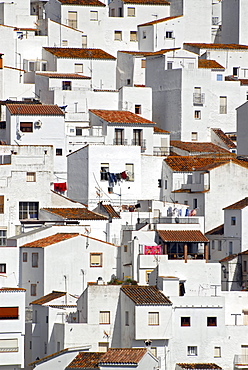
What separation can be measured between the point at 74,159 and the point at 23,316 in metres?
18.0

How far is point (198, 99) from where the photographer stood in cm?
9394

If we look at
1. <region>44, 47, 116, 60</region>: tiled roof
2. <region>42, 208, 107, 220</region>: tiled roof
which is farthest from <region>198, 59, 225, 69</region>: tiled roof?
<region>42, 208, 107, 220</region>: tiled roof

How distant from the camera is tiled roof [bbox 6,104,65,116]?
86.2m

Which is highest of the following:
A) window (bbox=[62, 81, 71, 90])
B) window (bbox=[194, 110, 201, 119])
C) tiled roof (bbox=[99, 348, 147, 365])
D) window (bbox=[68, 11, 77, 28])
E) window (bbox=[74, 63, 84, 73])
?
window (bbox=[68, 11, 77, 28])

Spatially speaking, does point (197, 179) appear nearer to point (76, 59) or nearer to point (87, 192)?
point (87, 192)

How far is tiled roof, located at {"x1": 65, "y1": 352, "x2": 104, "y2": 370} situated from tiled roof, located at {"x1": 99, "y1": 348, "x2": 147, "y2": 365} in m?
0.42

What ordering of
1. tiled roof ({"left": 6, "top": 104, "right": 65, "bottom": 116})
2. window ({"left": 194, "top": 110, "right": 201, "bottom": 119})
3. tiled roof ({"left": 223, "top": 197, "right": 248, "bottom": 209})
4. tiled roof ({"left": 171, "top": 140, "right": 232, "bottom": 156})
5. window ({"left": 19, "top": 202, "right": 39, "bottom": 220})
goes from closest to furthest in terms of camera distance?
tiled roof ({"left": 223, "top": 197, "right": 248, "bottom": 209}) < window ({"left": 19, "top": 202, "right": 39, "bottom": 220}) < tiled roof ({"left": 6, "top": 104, "right": 65, "bottom": 116}) < tiled roof ({"left": 171, "top": 140, "right": 232, "bottom": 156}) < window ({"left": 194, "top": 110, "right": 201, "bottom": 119})

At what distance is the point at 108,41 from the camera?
102312 millimetres

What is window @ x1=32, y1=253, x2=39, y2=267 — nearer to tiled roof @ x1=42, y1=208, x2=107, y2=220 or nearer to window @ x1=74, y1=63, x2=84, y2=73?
tiled roof @ x1=42, y1=208, x2=107, y2=220

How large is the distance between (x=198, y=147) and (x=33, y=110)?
11337mm

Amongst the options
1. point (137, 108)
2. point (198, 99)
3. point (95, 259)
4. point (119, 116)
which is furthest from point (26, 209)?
point (198, 99)

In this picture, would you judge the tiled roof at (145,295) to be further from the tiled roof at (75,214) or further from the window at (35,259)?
the tiled roof at (75,214)

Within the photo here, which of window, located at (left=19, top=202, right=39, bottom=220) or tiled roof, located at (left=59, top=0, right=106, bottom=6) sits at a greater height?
tiled roof, located at (left=59, top=0, right=106, bottom=6)

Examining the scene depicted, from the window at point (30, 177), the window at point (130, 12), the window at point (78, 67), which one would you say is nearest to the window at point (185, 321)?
the window at point (30, 177)
